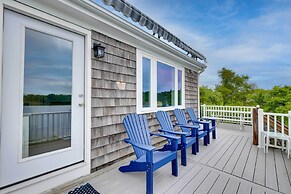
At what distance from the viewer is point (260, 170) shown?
2.61 meters

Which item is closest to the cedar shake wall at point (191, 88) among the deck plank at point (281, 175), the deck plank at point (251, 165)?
the deck plank at point (251, 165)

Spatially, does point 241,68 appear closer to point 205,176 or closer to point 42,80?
point 205,176

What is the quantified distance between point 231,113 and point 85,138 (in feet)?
22.5

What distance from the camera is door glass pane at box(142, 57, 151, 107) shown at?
11.8ft

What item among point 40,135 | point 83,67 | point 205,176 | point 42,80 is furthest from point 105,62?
point 205,176

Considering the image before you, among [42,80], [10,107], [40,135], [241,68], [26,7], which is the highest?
[241,68]

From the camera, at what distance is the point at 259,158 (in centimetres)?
319

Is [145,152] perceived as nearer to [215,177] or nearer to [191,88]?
[215,177]

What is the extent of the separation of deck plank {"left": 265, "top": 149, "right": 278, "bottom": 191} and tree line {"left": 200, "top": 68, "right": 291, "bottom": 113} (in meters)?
8.30

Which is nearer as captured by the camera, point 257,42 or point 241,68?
point 257,42

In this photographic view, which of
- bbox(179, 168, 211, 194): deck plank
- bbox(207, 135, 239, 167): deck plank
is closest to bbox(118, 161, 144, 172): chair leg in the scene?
bbox(179, 168, 211, 194): deck plank

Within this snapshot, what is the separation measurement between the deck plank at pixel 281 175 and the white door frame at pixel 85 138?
263cm

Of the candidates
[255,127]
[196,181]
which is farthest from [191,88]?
[196,181]

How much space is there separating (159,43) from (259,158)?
10.3 ft
